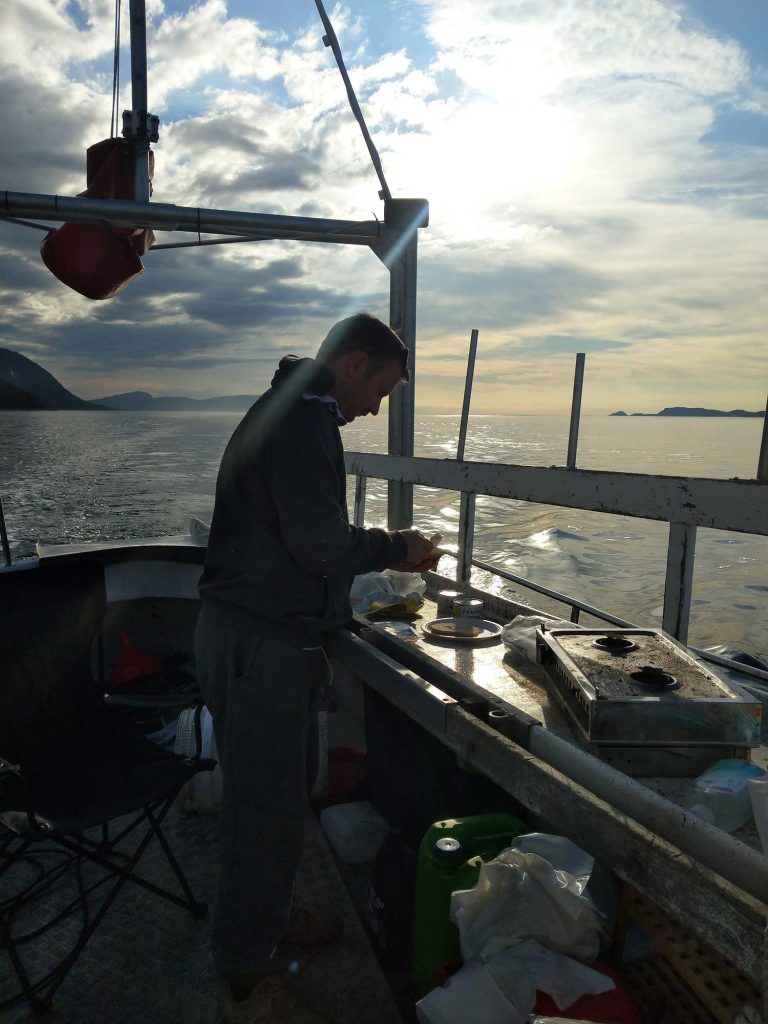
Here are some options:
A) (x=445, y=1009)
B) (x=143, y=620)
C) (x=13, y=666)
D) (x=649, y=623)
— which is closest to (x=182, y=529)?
(x=649, y=623)

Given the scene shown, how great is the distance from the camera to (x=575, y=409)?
269 cm

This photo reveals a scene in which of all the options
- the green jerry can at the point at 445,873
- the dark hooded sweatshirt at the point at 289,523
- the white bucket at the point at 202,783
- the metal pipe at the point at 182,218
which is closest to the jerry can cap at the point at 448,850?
the green jerry can at the point at 445,873

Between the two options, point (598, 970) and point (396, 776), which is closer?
point (598, 970)

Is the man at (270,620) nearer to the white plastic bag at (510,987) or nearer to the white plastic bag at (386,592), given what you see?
the white plastic bag at (510,987)

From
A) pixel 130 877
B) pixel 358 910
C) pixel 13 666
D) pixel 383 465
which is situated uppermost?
pixel 383 465

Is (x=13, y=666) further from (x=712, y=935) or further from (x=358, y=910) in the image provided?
(x=712, y=935)

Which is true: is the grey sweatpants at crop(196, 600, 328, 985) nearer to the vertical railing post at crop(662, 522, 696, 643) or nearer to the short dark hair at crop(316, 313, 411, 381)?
the short dark hair at crop(316, 313, 411, 381)

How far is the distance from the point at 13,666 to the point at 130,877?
2.64ft

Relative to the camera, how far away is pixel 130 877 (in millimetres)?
2234

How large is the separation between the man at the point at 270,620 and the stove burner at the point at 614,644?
1.93 feet

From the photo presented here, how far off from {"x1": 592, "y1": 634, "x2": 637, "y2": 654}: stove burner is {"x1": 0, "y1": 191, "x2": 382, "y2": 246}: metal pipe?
9.60 feet

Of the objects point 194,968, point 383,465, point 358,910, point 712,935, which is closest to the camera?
point 712,935

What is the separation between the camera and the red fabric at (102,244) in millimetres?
3742

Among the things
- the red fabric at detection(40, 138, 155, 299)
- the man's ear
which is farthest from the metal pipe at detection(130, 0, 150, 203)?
the man's ear
